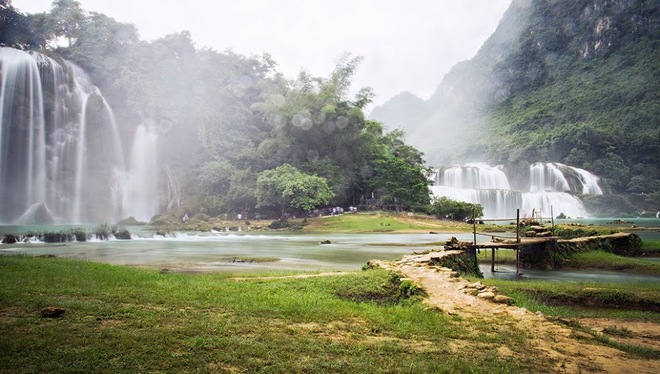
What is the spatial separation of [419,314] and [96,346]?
5722mm

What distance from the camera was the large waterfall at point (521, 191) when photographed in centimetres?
6431

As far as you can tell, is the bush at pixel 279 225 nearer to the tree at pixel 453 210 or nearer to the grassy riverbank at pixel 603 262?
the tree at pixel 453 210

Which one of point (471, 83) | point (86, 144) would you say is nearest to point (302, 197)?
point (86, 144)

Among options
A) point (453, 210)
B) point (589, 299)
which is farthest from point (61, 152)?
point (589, 299)

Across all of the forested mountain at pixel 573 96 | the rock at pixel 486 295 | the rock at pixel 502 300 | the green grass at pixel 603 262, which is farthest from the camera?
the forested mountain at pixel 573 96

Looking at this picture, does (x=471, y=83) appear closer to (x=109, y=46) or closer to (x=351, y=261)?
(x=109, y=46)

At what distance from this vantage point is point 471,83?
178000mm

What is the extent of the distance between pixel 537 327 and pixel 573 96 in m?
129

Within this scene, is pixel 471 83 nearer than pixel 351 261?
No

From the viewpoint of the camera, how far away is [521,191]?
71750mm

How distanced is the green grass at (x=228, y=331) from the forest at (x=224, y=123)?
42.1m

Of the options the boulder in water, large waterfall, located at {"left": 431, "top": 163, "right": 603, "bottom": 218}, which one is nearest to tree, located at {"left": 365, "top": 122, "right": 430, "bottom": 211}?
large waterfall, located at {"left": 431, "top": 163, "right": 603, "bottom": 218}

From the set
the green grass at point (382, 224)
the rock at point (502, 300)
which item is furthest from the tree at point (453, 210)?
the rock at point (502, 300)

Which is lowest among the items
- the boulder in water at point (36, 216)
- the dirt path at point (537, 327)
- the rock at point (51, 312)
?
the dirt path at point (537, 327)
